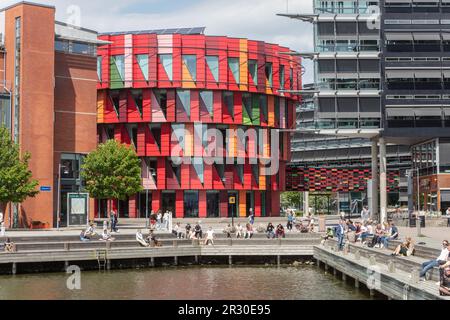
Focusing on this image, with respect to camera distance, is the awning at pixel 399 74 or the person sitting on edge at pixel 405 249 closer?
the person sitting on edge at pixel 405 249

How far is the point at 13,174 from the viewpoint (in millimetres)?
57594

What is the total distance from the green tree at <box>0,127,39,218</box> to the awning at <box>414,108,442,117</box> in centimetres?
3765

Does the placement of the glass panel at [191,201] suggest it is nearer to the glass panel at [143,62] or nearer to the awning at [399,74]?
the glass panel at [143,62]

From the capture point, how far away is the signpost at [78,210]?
5947 cm

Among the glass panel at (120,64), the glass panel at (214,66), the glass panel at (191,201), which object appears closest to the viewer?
the glass panel at (120,64)

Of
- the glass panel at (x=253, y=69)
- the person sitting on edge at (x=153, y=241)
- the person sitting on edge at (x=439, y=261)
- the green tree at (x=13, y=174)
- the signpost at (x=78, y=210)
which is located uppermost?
the glass panel at (x=253, y=69)

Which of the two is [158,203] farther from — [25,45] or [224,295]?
[224,295]

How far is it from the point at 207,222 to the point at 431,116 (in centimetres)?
2555

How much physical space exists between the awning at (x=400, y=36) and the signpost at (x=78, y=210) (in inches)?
1340

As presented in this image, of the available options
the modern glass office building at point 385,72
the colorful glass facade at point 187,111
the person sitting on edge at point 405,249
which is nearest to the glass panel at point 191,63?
the colorful glass facade at point 187,111

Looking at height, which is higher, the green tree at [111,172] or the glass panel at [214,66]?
the glass panel at [214,66]

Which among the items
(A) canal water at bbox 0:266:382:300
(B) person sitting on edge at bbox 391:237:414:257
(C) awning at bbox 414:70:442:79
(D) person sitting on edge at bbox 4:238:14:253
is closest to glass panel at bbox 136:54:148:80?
(C) awning at bbox 414:70:442:79

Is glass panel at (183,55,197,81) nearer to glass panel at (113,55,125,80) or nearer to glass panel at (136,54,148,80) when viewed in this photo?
glass panel at (136,54,148,80)
